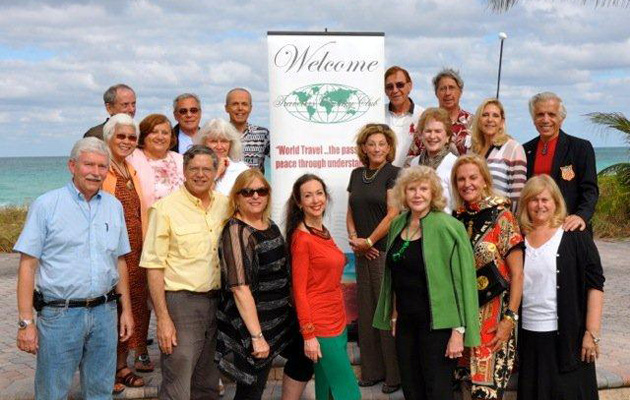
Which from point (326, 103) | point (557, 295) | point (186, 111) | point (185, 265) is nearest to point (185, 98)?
point (186, 111)

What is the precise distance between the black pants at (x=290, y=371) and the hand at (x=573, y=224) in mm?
1855

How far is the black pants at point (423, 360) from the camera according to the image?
15.5 ft

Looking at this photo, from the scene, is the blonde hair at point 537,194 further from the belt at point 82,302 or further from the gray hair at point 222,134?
the belt at point 82,302

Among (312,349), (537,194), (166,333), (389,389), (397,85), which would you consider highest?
(397,85)

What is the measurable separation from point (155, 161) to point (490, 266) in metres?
2.55

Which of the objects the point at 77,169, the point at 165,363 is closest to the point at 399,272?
the point at 165,363

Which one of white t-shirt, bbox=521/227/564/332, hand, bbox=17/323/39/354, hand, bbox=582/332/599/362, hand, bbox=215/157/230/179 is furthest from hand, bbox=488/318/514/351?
hand, bbox=17/323/39/354

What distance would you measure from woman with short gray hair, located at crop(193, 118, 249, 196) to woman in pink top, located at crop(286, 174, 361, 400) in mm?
1021

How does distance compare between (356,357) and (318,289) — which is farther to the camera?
(356,357)

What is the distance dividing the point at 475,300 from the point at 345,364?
2.94ft

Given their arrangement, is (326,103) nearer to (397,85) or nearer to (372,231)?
(397,85)

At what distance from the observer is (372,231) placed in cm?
594

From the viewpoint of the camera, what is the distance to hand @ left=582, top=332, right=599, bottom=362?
508 centimetres

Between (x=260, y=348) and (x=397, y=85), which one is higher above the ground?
(x=397, y=85)
